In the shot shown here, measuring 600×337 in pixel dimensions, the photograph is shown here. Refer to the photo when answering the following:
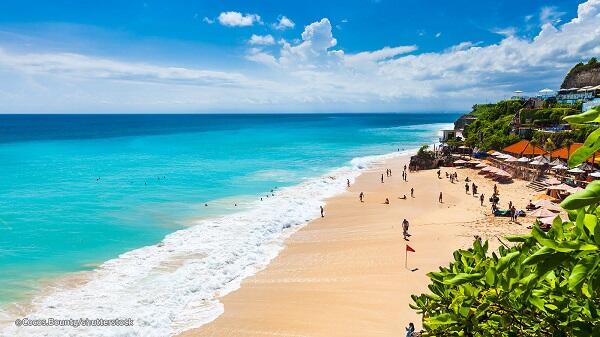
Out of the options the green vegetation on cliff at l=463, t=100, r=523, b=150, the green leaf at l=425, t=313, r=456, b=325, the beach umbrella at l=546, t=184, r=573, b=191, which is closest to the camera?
the green leaf at l=425, t=313, r=456, b=325

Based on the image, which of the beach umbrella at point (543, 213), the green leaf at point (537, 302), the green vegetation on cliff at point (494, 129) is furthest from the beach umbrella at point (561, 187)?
the green leaf at point (537, 302)

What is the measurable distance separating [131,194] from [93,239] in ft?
44.9

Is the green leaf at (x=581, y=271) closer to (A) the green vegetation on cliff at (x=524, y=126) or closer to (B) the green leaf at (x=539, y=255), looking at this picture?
(B) the green leaf at (x=539, y=255)

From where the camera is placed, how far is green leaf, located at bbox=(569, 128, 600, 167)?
185cm

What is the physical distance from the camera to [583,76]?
68.2 m

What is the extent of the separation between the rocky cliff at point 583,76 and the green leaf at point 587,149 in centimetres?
7870

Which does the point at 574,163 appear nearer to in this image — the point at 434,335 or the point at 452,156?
the point at 434,335

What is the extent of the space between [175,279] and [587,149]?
1906 cm

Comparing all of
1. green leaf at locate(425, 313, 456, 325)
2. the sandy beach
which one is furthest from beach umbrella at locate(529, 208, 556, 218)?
green leaf at locate(425, 313, 456, 325)

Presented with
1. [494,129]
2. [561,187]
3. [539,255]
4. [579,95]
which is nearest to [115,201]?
[561,187]

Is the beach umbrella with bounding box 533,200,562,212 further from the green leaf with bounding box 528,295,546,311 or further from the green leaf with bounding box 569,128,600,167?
the green leaf with bounding box 569,128,600,167

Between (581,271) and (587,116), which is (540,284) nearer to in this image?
(581,271)

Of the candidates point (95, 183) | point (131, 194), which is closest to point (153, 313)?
point (131, 194)

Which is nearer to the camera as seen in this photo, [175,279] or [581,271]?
[581,271]
